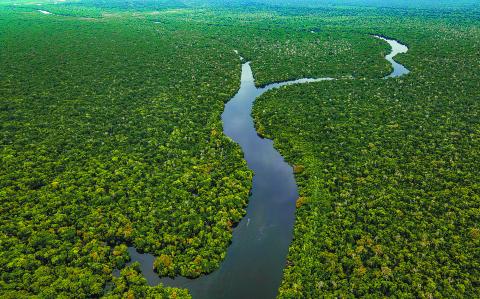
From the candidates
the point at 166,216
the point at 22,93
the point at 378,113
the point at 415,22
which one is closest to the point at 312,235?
the point at 166,216

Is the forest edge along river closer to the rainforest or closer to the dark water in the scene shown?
the rainforest

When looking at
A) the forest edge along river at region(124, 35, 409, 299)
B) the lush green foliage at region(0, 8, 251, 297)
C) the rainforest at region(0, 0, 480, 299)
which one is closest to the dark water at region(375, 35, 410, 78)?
the rainforest at region(0, 0, 480, 299)

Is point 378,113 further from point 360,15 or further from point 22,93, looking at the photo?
point 360,15

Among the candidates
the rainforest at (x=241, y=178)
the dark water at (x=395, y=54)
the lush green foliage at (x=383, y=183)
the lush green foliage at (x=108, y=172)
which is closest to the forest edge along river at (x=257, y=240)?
the rainforest at (x=241, y=178)

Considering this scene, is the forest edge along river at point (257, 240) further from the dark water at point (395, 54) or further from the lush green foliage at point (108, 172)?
the dark water at point (395, 54)

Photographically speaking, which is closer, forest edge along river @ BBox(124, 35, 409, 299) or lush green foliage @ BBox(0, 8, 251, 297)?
forest edge along river @ BBox(124, 35, 409, 299)

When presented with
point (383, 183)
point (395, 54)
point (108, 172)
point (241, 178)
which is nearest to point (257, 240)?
point (241, 178)

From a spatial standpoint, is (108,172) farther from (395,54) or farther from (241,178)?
(395,54)
